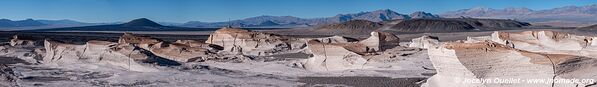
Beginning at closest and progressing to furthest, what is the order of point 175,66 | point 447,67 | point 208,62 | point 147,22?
point 447,67 < point 175,66 < point 208,62 < point 147,22

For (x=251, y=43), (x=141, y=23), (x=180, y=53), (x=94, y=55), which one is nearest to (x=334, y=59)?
(x=180, y=53)

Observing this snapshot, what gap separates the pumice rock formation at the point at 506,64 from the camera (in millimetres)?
11570

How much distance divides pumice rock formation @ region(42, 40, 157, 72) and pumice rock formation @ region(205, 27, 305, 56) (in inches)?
299

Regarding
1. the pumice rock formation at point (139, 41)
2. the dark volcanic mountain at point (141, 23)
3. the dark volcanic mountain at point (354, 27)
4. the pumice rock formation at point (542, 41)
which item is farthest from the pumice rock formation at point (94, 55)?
the dark volcanic mountain at point (141, 23)

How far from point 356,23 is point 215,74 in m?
89.9

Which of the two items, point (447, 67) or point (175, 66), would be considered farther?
point (175, 66)

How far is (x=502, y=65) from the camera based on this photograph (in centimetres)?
1193

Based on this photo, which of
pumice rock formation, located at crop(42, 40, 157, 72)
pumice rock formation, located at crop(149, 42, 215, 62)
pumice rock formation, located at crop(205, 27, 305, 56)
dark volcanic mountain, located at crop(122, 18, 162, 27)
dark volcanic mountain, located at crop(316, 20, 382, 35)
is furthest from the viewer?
dark volcanic mountain, located at crop(122, 18, 162, 27)

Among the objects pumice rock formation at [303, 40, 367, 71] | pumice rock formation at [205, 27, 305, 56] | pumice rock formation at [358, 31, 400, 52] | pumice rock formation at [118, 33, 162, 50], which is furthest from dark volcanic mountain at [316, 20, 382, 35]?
pumice rock formation at [303, 40, 367, 71]

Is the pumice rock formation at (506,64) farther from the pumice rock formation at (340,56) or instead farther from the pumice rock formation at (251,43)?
the pumice rock formation at (251,43)

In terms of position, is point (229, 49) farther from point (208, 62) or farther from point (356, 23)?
point (356, 23)

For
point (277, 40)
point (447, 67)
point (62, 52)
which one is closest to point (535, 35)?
point (277, 40)

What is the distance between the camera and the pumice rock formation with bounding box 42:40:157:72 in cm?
2081

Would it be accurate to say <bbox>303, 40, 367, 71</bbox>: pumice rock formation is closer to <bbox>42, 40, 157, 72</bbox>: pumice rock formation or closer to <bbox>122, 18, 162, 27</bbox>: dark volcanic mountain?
<bbox>42, 40, 157, 72</bbox>: pumice rock formation
